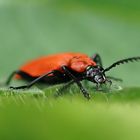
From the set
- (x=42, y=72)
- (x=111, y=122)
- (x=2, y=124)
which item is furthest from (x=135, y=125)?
(x=42, y=72)

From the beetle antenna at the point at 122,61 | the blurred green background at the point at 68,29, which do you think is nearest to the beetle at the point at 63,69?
the beetle antenna at the point at 122,61

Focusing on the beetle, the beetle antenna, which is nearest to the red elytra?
the beetle

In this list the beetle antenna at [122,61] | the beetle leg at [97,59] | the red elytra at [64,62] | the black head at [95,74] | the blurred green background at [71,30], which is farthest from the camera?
the blurred green background at [71,30]

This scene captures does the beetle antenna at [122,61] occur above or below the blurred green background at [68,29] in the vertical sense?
below

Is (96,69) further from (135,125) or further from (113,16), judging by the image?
(135,125)

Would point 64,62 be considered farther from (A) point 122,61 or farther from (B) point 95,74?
(A) point 122,61

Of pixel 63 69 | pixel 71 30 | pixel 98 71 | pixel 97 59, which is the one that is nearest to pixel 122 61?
pixel 98 71

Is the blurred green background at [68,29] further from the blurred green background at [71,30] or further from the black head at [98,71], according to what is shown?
the black head at [98,71]

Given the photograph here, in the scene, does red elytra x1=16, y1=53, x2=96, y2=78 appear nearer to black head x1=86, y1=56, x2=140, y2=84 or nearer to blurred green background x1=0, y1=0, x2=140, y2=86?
black head x1=86, y1=56, x2=140, y2=84

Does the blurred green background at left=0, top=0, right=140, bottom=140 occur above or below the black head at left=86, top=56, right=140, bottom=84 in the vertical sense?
above
